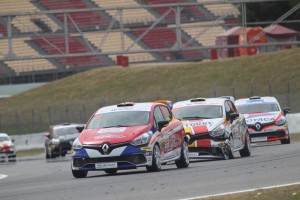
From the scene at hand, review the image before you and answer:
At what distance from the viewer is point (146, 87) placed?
62812 mm

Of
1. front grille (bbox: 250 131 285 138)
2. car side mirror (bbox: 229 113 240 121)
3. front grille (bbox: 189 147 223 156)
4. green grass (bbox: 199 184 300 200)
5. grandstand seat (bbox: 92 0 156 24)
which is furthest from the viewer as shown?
grandstand seat (bbox: 92 0 156 24)

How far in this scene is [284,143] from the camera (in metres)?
32.3

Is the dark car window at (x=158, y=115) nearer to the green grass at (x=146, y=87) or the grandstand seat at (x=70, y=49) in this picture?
the green grass at (x=146, y=87)

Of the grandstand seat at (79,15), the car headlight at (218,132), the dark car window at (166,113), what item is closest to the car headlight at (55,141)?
the car headlight at (218,132)

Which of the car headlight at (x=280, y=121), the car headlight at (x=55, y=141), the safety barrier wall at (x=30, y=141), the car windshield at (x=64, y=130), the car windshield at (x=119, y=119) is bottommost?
the safety barrier wall at (x=30, y=141)

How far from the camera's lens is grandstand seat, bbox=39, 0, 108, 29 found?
6669 cm

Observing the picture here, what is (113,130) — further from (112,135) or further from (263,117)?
(263,117)

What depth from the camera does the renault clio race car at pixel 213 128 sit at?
23.2 m

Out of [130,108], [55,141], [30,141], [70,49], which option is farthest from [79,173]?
[70,49]

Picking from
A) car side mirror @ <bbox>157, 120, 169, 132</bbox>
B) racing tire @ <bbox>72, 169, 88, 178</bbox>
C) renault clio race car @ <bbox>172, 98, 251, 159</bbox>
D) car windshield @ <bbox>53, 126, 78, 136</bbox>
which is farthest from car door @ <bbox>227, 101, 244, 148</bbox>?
car windshield @ <bbox>53, 126, 78, 136</bbox>

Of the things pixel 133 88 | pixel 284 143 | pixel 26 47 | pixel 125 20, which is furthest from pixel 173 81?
pixel 284 143

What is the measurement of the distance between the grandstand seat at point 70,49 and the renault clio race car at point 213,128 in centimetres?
→ 4343

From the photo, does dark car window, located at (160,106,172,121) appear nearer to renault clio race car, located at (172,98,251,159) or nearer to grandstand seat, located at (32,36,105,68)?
renault clio race car, located at (172,98,251,159)

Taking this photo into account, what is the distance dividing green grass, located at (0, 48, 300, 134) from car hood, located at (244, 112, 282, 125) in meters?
15.1
